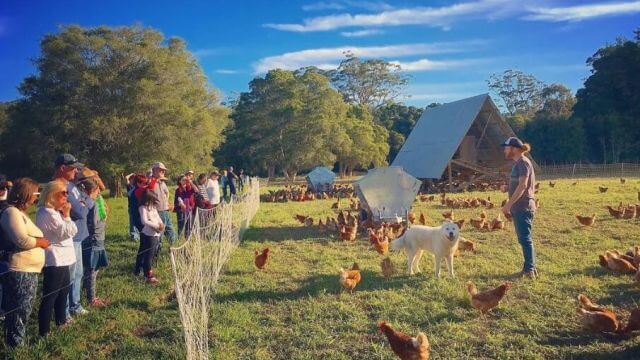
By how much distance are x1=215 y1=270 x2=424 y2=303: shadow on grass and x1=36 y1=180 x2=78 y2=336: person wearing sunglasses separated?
1.91 metres

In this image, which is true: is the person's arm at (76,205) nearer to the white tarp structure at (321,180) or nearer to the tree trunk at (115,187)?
the white tarp structure at (321,180)

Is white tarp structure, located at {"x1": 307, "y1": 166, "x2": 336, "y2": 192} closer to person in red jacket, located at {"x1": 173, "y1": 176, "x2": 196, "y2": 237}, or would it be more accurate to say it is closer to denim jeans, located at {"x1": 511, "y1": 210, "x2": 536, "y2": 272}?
person in red jacket, located at {"x1": 173, "y1": 176, "x2": 196, "y2": 237}

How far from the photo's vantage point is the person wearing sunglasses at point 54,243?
4309 mm

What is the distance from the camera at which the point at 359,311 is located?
5.18 metres

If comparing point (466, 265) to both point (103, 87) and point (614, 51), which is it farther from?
point (614, 51)

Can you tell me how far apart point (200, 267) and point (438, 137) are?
849 inches

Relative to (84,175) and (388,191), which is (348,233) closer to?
(388,191)

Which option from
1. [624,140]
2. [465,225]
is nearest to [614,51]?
[624,140]

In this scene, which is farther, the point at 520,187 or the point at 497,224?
the point at 497,224

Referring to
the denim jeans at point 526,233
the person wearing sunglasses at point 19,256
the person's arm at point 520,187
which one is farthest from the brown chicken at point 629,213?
the person wearing sunglasses at point 19,256

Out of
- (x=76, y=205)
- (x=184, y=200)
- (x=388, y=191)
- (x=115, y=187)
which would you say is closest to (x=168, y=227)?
(x=184, y=200)

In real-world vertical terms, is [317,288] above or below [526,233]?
below

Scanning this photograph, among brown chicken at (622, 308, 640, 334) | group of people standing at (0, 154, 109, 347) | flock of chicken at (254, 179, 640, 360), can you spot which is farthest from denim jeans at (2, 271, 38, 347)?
brown chicken at (622, 308, 640, 334)

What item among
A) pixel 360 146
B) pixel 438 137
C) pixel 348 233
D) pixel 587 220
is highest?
pixel 360 146
